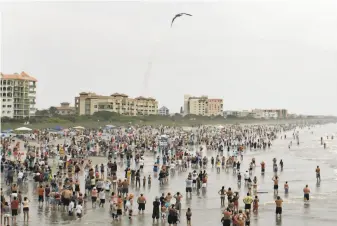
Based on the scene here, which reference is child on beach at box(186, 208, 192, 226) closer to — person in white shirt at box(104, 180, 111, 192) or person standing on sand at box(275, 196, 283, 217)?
person standing on sand at box(275, 196, 283, 217)

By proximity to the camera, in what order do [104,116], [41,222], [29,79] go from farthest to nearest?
1. [104,116]
2. [29,79]
3. [41,222]

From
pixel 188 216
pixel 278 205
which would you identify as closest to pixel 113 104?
pixel 278 205

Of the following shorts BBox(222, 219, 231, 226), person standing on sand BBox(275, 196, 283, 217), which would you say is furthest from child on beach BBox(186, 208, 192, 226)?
person standing on sand BBox(275, 196, 283, 217)

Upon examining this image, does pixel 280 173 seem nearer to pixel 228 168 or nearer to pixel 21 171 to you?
pixel 228 168

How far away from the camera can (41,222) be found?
1593 centimetres

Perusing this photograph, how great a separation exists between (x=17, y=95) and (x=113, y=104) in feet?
131

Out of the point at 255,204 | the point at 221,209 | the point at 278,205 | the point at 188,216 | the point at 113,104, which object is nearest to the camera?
the point at 188,216

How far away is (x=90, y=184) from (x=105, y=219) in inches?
190

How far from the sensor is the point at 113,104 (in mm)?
141125

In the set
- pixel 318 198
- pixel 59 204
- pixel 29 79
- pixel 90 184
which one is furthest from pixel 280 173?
pixel 29 79

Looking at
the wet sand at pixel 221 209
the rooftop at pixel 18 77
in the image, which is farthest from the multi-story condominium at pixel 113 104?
the wet sand at pixel 221 209

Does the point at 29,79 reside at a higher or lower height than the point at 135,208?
higher

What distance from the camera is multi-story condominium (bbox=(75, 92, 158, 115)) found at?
141 metres

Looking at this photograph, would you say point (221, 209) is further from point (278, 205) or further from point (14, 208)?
point (14, 208)
